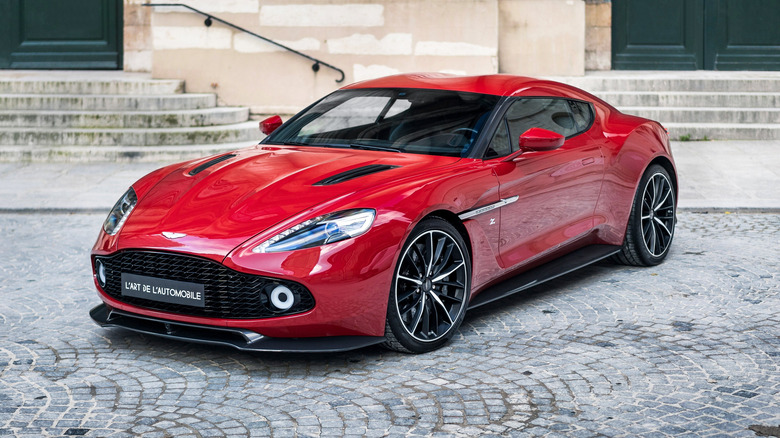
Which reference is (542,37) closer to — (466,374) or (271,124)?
(271,124)

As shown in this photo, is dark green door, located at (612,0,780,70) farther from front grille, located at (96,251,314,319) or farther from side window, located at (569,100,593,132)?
front grille, located at (96,251,314,319)

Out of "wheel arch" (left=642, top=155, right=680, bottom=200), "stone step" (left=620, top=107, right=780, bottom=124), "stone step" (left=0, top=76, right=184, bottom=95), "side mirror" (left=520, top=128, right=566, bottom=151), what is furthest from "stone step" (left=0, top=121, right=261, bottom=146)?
"side mirror" (left=520, top=128, right=566, bottom=151)

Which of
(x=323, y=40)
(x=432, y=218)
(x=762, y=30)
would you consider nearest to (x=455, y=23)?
(x=323, y=40)

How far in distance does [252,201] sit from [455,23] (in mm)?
10051

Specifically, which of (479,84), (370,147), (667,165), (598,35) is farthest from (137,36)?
(370,147)

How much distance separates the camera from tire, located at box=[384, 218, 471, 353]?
529 cm

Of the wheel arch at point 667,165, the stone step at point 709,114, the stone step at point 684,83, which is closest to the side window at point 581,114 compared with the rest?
the wheel arch at point 667,165

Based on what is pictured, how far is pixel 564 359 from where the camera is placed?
17.5 ft

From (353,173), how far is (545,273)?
1.54 metres

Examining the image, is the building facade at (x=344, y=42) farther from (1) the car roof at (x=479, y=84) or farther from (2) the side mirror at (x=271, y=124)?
(2) the side mirror at (x=271, y=124)

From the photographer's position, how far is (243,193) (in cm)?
543

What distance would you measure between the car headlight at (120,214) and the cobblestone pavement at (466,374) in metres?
0.61

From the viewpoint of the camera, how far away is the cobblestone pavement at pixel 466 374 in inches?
174

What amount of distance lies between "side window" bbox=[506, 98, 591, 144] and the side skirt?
79cm
